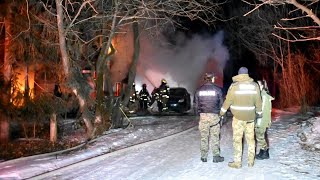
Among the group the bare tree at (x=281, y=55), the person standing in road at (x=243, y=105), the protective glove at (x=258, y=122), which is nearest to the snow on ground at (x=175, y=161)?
the person standing in road at (x=243, y=105)

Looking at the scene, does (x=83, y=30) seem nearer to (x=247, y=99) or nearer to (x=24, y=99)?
(x=24, y=99)

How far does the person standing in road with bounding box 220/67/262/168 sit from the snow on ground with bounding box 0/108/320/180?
2.00ft

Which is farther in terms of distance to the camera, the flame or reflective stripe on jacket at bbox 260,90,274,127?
the flame

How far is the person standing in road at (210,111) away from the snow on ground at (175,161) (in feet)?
1.37

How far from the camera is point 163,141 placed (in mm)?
11477

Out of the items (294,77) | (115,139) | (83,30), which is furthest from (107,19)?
(294,77)

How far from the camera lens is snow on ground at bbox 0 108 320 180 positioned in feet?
25.2

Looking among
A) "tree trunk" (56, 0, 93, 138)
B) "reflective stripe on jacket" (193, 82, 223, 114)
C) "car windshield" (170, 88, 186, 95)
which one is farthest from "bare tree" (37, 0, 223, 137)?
"car windshield" (170, 88, 186, 95)

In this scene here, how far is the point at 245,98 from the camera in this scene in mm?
7746

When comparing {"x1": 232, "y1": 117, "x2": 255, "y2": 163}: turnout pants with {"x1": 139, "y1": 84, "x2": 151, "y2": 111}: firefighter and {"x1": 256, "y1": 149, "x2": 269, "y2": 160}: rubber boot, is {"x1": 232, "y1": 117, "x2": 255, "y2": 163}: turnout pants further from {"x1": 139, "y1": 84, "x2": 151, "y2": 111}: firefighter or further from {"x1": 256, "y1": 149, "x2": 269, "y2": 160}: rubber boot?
{"x1": 139, "y1": 84, "x2": 151, "y2": 111}: firefighter

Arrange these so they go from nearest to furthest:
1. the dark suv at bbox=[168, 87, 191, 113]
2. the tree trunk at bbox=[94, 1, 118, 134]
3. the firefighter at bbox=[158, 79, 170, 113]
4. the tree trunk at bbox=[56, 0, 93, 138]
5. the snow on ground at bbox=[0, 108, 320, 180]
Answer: the snow on ground at bbox=[0, 108, 320, 180] < the tree trunk at bbox=[56, 0, 93, 138] < the tree trunk at bbox=[94, 1, 118, 134] < the firefighter at bbox=[158, 79, 170, 113] < the dark suv at bbox=[168, 87, 191, 113]

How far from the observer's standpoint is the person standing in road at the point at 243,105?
304 inches

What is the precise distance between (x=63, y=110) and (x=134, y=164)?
6981 millimetres

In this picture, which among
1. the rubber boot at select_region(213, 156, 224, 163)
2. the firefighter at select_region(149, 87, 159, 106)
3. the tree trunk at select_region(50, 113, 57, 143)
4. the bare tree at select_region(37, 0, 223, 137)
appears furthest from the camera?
the firefighter at select_region(149, 87, 159, 106)
